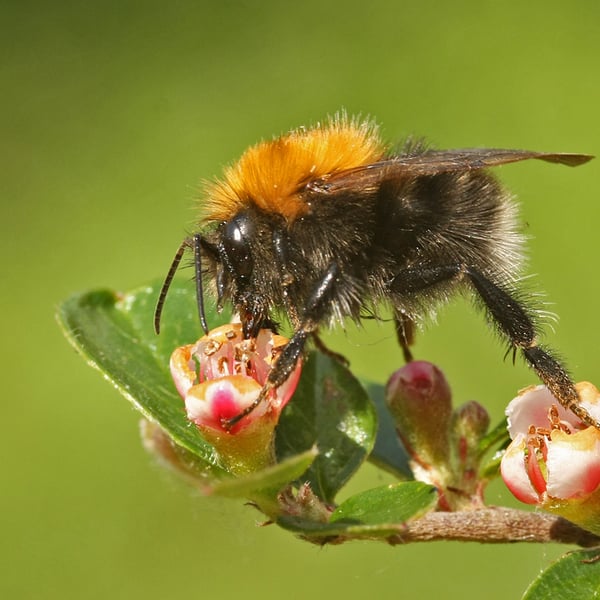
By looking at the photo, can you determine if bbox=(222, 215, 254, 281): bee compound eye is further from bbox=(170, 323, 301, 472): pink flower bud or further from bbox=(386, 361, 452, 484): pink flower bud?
bbox=(386, 361, 452, 484): pink flower bud

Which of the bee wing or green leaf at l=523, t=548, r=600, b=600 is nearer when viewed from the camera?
green leaf at l=523, t=548, r=600, b=600

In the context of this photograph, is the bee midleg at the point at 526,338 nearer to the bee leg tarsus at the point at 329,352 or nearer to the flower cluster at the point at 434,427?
the flower cluster at the point at 434,427

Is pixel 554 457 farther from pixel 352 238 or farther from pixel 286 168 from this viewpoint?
pixel 286 168

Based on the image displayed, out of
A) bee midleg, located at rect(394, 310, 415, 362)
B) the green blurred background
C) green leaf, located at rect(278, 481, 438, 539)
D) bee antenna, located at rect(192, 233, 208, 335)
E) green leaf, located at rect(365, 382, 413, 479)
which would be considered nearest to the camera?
green leaf, located at rect(278, 481, 438, 539)

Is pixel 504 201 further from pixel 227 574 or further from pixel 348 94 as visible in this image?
pixel 348 94

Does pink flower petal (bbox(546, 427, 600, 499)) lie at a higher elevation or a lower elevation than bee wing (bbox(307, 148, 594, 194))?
lower

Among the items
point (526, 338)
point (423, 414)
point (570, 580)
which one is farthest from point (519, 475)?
point (423, 414)

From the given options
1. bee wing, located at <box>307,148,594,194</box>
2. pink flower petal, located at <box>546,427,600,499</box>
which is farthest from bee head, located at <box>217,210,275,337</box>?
pink flower petal, located at <box>546,427,600,499</box>
